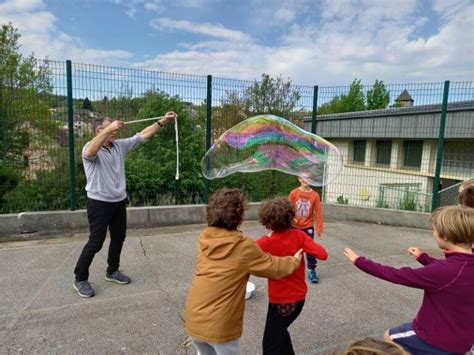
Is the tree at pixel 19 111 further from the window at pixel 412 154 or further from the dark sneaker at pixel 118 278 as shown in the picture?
the window at pixel 412 154

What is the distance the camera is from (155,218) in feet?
20.6

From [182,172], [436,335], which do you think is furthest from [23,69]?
[436,335]

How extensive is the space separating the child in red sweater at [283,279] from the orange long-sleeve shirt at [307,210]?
5.30 feet

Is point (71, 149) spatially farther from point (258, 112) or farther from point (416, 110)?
point (416, 110)

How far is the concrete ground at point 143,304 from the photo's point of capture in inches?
113

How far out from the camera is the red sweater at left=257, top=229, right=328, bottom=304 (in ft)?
7.39

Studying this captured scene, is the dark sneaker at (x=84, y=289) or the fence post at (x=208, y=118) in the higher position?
the fence post at (x=208, y=118)

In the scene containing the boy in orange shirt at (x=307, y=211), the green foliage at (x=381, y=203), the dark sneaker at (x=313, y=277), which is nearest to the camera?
the boy in orange shirt at (x=307, y=211)

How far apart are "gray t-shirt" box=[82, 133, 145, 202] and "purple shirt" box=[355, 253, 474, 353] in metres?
2.69

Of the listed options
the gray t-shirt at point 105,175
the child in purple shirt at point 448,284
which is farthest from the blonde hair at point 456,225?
the gray t-shirt at point 105,175

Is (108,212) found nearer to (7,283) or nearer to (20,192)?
(7,283)

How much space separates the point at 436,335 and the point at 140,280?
3152 mm

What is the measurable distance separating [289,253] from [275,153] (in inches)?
90.8

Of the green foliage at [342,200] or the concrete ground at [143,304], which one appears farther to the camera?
the green foliage at [342,200]
